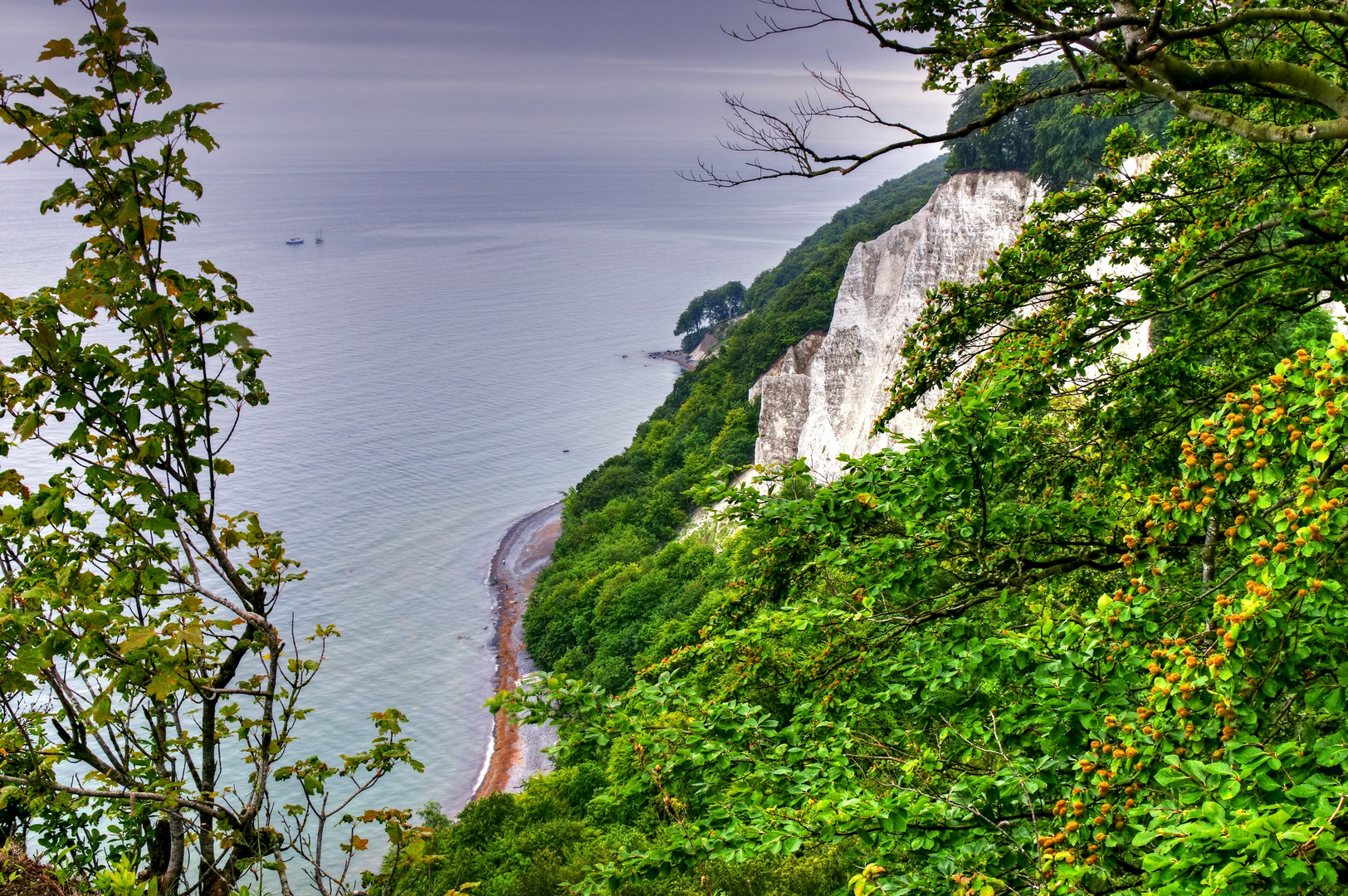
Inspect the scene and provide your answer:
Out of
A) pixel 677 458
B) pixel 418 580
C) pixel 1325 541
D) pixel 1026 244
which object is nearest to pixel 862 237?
pixel 677 458

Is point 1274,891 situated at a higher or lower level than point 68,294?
lower

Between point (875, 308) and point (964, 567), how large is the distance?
3635 cm

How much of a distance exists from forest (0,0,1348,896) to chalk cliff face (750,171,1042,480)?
27881 millimetres

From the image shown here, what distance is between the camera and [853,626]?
695 cm

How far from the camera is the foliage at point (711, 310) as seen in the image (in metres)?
101

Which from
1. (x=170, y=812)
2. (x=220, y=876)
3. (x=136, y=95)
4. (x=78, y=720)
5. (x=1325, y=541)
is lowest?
(x=220, y=876)

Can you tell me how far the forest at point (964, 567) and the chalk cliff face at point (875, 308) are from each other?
91.5 ft

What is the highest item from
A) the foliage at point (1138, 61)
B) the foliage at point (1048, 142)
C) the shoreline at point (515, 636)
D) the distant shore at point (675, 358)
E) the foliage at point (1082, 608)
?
the foliage at point (1048, 142)

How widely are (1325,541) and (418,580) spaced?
→ 158 feet

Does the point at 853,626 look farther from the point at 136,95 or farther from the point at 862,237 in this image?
the point at 862,237

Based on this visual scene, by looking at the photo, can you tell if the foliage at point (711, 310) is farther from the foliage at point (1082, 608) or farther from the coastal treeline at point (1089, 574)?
the foliage at point (1082, 608)

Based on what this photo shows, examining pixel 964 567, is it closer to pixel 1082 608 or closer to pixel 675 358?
pixel 1082 608

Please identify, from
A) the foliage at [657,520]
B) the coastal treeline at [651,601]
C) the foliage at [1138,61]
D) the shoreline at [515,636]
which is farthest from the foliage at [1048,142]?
the shoreline at [515,636]

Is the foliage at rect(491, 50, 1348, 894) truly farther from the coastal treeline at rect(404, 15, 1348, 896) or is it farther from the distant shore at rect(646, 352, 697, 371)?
the distant shore at rect(646, 352, 697, 371)
